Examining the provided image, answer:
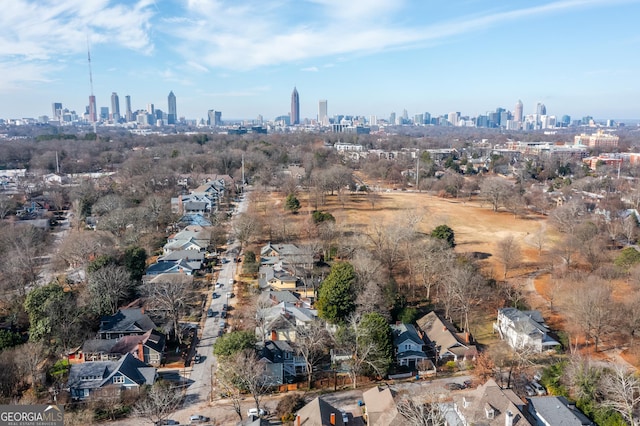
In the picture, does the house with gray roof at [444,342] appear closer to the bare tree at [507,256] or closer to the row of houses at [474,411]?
the row of houses at [474,411]

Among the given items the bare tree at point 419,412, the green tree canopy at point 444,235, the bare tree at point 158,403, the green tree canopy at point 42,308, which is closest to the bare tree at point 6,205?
the green tree canopy at point 42,308

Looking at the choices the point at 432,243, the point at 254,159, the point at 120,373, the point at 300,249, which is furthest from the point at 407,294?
the point at 254,159

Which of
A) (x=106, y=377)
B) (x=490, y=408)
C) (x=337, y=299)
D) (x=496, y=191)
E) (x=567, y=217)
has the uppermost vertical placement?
(x=496, y=191)

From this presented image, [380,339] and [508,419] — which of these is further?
→ [380,339]

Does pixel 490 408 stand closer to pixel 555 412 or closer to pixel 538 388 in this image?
pixel 555 412

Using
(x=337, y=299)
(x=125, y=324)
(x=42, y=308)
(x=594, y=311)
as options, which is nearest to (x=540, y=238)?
(x=594, y=311)

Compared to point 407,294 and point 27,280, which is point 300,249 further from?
point 27,280
